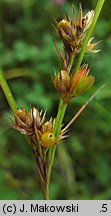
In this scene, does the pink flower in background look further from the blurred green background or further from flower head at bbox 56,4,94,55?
flower head at bbox 56,4,94,55

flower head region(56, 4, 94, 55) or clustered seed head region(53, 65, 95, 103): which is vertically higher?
flower head region(56, 4, 94, 55)

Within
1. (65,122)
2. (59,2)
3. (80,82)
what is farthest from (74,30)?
(59,2)

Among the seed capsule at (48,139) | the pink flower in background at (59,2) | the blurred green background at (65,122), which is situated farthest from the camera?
the pink flower in background at (59,2)

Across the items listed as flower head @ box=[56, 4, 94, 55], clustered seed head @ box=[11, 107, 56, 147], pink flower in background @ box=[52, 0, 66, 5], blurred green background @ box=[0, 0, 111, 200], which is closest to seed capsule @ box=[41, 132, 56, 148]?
clustered seed head @ box=[11, 107, 56, 147]

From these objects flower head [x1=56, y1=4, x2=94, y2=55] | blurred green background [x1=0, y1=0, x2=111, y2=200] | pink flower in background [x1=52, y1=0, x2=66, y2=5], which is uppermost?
pink flower in background [x1=52, y1=0, x2=66, y2=5]

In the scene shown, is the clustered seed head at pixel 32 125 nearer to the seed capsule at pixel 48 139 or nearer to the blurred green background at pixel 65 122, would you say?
the seed capsule at pixel 48 139

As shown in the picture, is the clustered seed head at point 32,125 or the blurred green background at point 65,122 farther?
the blurred green background at point 65,122

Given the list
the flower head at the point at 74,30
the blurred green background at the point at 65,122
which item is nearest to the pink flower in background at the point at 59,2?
the blurred green background at the point at 65,122
